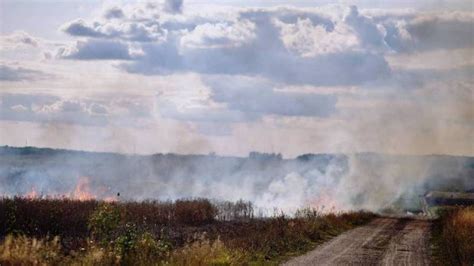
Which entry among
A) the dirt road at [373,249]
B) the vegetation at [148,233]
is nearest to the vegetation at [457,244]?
the dirt road at [373,249]

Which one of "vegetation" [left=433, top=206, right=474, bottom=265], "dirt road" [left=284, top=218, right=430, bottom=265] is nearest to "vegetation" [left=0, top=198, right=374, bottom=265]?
"dirt road" [left=284, top=218, right=430, bottom=265]

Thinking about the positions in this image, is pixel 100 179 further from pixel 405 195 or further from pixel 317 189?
pixel 405 195

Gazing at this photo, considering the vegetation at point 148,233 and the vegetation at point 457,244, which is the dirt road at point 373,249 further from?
the vegetation at point 148,233

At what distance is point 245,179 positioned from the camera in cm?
11231

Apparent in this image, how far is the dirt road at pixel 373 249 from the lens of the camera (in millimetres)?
30188

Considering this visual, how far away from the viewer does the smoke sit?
9081 centimetres

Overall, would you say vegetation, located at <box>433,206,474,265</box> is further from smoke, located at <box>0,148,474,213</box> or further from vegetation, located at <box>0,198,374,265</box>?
smoke, located at <box>0,148,474,213</box>

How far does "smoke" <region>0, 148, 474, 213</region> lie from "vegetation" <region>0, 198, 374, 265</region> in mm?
26356

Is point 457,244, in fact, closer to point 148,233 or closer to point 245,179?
point 148,233

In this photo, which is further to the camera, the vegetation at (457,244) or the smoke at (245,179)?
the smoke at (245,179)

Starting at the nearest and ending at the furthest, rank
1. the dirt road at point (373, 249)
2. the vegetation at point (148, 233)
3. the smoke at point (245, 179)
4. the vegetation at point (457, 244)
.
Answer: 1. the vegetation at point (148, 233)
2. the vegetation at point (457, 244)
3. the dirt road at point (373, 249)
4. the smoke at point (245, 179)

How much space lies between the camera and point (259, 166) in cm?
11819

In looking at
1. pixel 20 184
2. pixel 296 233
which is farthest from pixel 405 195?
pixel 296 233

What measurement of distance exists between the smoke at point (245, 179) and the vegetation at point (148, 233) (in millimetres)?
26356
